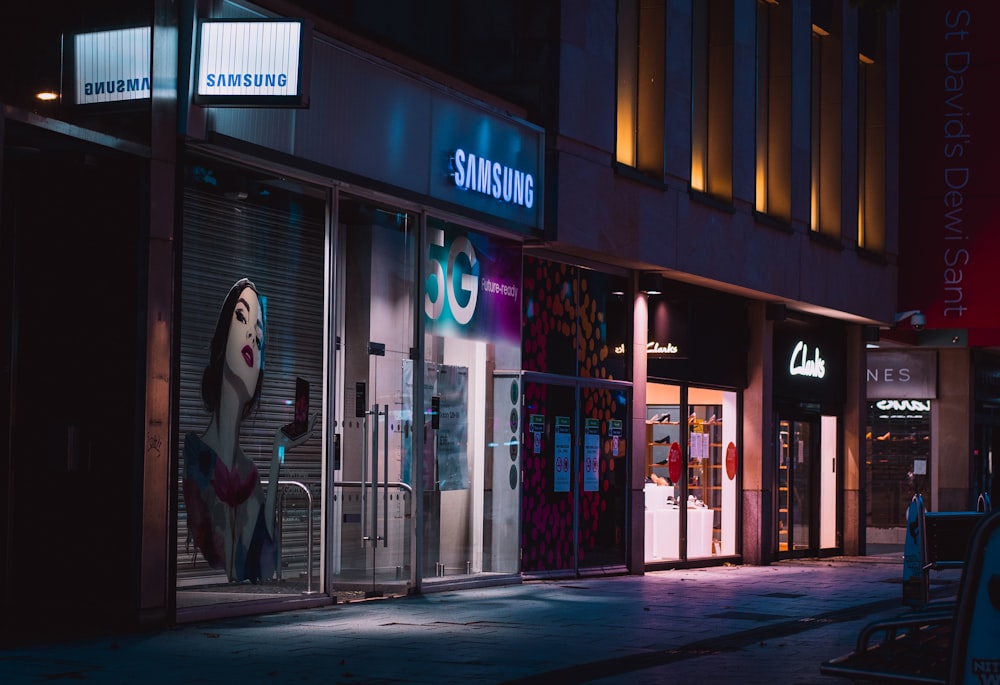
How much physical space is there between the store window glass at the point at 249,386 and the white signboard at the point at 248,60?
2.48 feet

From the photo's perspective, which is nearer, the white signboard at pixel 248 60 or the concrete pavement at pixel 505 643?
the concrete pavement at pixel 505 643

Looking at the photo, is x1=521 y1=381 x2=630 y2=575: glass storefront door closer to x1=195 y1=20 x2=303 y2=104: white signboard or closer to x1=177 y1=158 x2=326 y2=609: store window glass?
x1=177 y1=158 x2=326 y2=609: store window glass

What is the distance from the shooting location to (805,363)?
2575cm

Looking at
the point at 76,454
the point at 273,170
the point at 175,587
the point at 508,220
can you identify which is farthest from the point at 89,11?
the point at 508,220

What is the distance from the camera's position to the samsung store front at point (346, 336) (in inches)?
515

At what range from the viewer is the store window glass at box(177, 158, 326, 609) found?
42.5 ft

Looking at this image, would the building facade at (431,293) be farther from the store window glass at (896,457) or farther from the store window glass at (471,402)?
the store window glass at (896,457)

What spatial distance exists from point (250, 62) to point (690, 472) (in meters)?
11.6

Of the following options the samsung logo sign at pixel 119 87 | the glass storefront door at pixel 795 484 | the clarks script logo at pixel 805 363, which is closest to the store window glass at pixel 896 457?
the clarks script logo at pixel 805 363

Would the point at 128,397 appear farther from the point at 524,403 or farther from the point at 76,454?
the point at 524,403

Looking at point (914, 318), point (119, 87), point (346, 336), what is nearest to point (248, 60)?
point (119, 87)

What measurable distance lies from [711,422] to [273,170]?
35.5ft

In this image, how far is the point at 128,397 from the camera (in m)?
12.2

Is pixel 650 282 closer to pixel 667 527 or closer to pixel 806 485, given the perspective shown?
pixel 667 527
